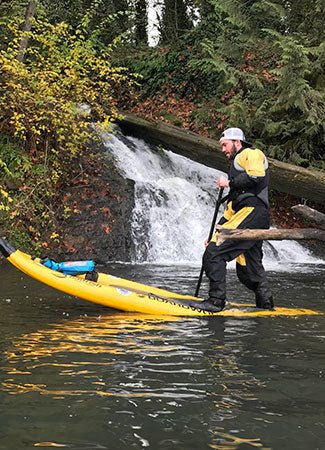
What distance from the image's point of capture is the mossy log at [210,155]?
12.9 m

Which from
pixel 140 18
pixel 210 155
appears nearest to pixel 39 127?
pixel 210 155

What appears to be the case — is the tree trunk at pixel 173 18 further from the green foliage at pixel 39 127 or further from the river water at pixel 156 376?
the river water at pixel 156 376

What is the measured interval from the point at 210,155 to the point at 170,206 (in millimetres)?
1722

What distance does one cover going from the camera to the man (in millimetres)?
7004

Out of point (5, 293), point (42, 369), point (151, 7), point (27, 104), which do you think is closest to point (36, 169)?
point (27, 104)

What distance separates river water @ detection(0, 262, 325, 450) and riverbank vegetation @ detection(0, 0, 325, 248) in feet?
16.8

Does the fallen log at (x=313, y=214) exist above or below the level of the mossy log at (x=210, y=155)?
below

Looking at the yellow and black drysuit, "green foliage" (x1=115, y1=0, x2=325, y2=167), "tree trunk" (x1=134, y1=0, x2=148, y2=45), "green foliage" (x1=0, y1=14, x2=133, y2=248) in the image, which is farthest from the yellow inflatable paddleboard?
"tree trunk" (x1=134, y1=0, x2=148, y2=45)

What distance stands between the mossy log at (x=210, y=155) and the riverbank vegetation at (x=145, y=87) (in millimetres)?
991

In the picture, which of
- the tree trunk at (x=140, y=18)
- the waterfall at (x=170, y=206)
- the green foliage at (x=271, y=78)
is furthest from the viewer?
the tree trunk at (x=140, y=18)

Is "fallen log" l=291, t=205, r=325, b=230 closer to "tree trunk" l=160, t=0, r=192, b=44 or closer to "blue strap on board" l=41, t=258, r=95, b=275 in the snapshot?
"blue strap on board" l=41, t=258, r=95, b=275

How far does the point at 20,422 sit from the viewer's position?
3406mm

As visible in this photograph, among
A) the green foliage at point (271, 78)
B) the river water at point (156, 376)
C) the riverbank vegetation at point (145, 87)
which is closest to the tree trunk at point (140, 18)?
the riverbank vegetation at point (145, 87)

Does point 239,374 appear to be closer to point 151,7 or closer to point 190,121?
point 190,121
